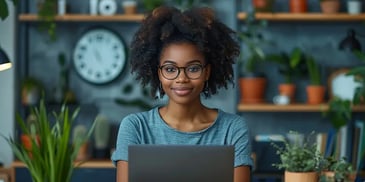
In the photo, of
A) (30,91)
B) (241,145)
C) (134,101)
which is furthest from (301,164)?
(30,91)

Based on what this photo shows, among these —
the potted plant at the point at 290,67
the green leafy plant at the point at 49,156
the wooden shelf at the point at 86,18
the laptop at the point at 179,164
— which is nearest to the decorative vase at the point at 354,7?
the potted plant at the point at 290,67

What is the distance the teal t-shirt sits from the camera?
209 centimetres

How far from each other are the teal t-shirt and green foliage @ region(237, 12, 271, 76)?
2146 millimetres

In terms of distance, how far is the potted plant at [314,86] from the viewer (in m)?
4.33

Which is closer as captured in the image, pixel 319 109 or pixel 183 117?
pixel 183 117

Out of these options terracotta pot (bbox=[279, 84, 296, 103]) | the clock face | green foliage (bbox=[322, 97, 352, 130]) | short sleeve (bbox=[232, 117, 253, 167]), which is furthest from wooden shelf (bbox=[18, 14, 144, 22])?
short sleeve (bbox=[232, 117, 253, 167])

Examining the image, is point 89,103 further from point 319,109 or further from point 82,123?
point 319,109

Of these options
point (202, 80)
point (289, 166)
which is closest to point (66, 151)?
point (202, 80)

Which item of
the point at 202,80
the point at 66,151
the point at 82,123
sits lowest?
the point at 82,123

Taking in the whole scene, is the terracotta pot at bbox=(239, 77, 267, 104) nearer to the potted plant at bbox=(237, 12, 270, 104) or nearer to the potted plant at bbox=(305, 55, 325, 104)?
the potted plant at bbox=(237, 12, 270, 104)

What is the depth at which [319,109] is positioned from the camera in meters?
4.25

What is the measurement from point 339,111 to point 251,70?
0.59 meters

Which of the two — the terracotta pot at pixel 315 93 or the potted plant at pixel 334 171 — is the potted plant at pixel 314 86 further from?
the potted plant at pixel 334 171

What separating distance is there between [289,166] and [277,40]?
2.48 meters
